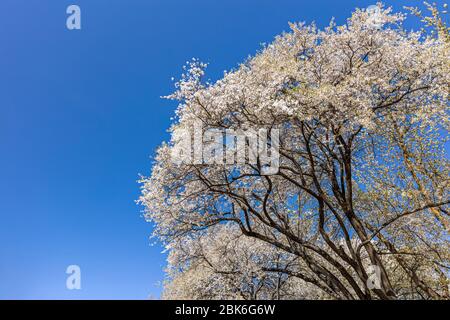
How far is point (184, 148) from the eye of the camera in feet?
49.7

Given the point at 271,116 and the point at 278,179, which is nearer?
the point at 271,116

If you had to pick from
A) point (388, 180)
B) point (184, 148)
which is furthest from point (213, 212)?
point (388, 180)

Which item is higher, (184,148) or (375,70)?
(375,70)

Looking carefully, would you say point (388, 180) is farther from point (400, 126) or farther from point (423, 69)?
point (423, 69)

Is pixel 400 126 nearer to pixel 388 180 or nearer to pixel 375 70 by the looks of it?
pixel 388 180

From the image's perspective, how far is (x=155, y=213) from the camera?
1670cm
